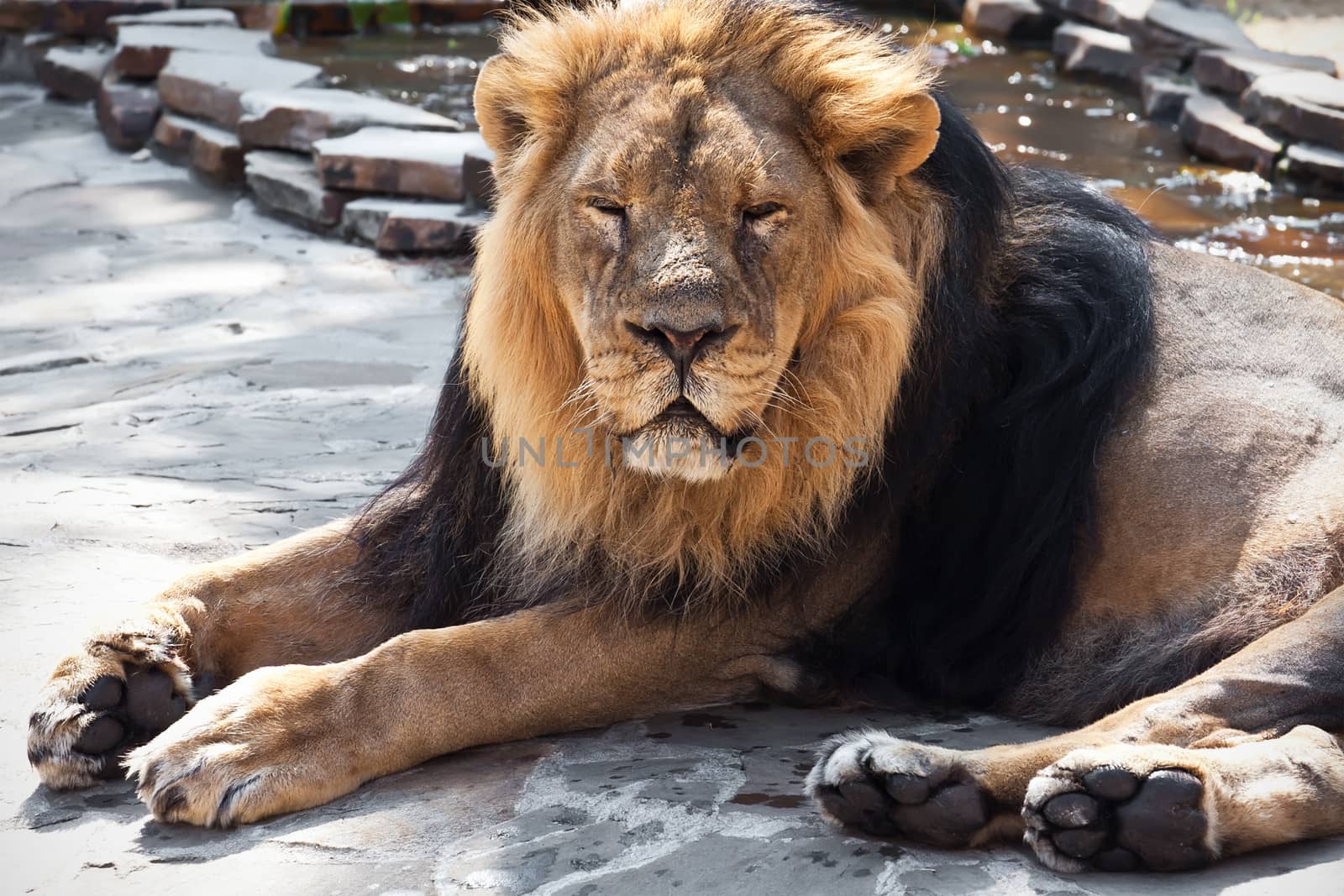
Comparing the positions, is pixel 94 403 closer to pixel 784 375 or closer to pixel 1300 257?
pixel 784 375

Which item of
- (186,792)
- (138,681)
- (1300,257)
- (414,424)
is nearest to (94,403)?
(414,424)

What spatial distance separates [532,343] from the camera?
3.26 meters

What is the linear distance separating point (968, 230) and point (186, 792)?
6.27ft

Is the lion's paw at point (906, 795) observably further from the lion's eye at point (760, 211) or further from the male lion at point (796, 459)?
the lion's eye at point (760, 211)

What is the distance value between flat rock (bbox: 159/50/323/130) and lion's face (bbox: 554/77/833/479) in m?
5.67

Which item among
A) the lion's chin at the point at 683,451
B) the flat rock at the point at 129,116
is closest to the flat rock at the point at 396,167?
the flat rock at the point at 129,116

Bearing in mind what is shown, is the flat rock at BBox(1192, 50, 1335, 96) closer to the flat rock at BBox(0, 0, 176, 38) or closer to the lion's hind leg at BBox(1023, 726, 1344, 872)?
the flat rock at BBox(0, 0, 176, 38)

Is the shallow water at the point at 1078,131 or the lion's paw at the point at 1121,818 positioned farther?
the shallow water at the point at 1078,131

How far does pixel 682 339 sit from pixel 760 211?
34 centimetres

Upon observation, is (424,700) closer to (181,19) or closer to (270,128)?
(270,128)

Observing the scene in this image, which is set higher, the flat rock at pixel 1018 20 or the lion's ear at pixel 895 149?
the flat rock at pixel 1018 20

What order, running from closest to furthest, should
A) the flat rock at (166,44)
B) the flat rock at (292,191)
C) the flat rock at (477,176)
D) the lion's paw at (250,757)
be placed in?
the lion's paw at (250,757) → the flat rock at (477,176) → the flat rock at (292,191) → the flat rock at (166,44)

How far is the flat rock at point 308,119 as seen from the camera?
306 inches

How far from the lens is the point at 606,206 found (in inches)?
119
